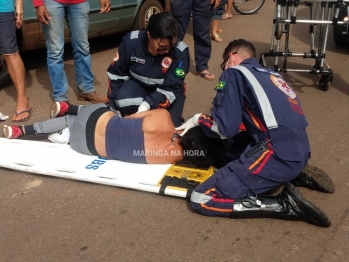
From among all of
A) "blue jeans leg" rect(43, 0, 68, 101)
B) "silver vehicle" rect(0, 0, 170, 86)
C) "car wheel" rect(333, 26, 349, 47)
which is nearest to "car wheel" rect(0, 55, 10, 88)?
"silver vehicle" rect(0, 0, 170, 86)

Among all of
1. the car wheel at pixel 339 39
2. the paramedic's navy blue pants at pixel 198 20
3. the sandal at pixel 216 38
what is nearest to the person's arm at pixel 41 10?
the paramedic's navy blue pants at pixel 198 20

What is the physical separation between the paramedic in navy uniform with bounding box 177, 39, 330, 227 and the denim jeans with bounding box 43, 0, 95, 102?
2.12 metres

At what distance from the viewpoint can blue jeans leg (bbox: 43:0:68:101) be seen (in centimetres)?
440

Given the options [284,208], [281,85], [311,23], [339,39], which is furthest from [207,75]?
[284,208]

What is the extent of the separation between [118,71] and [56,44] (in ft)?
2.68

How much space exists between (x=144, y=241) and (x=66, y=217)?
573 mm

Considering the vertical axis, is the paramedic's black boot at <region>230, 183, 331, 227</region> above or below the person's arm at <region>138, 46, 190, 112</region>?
below

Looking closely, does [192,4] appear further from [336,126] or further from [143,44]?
[336,126]

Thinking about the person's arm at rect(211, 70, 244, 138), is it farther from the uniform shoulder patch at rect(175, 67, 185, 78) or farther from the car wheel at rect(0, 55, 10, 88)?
the car wheel at rect(0, 55, 10, 88)

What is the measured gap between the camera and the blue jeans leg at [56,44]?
4.40 meters

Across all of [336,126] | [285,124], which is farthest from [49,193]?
[336,126]

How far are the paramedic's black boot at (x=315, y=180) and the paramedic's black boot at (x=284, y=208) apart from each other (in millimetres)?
380

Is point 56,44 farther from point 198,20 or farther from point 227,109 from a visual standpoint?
point 227,109

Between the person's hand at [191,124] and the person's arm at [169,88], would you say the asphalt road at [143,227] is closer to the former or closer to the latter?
the person's hand at [191,124]
